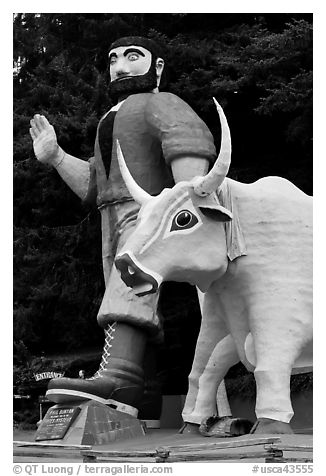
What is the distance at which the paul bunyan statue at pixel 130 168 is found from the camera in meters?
4.74

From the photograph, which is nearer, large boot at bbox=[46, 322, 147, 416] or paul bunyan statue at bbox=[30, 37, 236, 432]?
large boot at bbox=[46, 322, 147, 416]

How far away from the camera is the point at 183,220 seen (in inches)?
164

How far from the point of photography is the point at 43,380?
6789 mm

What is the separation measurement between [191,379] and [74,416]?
67 cm

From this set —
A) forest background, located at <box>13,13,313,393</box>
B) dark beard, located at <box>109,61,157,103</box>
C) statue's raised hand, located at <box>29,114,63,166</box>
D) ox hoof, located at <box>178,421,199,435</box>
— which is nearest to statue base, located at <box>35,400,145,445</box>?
ox hoof, located at <box>178,421,199,435</box>

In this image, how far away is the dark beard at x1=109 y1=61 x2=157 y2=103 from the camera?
5.42 m

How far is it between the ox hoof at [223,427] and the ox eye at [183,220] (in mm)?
1054

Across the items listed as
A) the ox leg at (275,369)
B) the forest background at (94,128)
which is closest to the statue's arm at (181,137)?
the ox leg at (275,369)

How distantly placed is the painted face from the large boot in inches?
60.9

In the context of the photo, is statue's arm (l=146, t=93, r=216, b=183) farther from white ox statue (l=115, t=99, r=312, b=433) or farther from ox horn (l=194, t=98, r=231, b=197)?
ox horn (l=194, t=98, r=231, b=197)

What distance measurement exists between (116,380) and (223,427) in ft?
2.16

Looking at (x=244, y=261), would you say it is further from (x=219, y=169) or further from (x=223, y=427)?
(x=223, y=427)

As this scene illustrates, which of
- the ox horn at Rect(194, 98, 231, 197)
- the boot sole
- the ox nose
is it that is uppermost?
the ox horn at Rect(194, 98, 231, 197)

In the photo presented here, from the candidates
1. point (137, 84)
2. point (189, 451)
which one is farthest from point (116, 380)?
point (137, 84)
